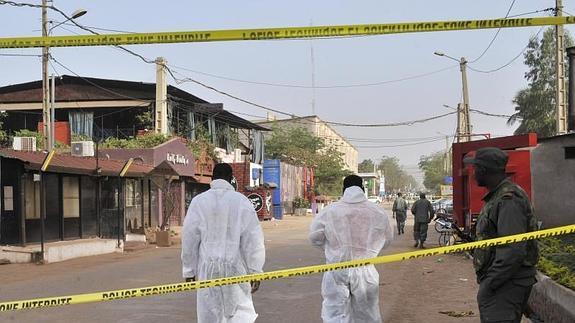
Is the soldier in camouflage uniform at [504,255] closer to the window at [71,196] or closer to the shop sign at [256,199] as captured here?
the window at [71,196]

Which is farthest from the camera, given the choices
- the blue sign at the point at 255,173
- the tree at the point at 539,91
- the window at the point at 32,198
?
the tree at the point at 539,91

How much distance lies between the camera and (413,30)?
13.6 ft

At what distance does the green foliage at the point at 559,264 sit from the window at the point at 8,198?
1274 centimetres

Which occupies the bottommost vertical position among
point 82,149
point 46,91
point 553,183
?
point 553,183

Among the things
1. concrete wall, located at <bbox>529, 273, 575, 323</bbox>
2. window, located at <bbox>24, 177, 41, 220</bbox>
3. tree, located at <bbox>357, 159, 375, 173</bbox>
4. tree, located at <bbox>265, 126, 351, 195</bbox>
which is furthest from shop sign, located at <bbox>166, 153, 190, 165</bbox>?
tree, located at <bbox>357, 159, 375, 173</bbox>

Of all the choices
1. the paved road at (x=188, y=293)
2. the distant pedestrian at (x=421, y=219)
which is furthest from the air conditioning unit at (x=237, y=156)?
the paved road at (x=188, y=293)

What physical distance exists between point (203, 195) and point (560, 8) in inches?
800

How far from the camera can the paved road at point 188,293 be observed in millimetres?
8086

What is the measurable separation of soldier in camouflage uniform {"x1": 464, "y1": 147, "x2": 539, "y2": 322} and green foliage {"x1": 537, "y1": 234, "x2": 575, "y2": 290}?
2674 mm

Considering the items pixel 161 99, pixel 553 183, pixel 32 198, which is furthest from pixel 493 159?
pixel 161 99

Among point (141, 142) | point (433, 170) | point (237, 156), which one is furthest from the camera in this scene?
point (433, 170)

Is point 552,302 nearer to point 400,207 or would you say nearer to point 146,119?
point 400,207

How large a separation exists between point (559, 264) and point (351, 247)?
3497mm

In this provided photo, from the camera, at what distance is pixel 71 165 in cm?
1678
